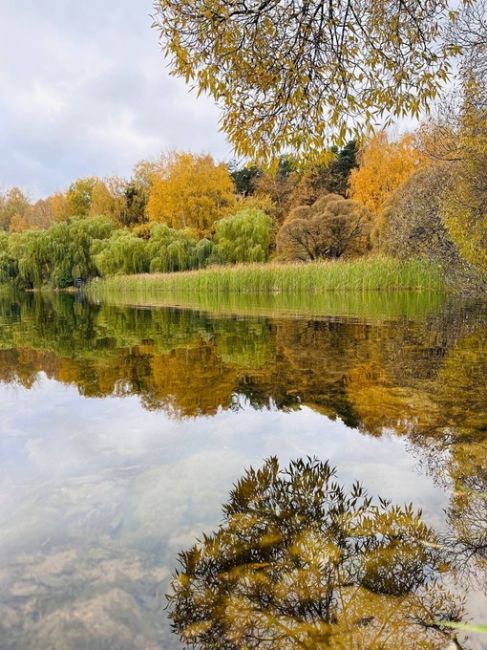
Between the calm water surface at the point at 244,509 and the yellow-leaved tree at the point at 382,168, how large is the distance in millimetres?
24277

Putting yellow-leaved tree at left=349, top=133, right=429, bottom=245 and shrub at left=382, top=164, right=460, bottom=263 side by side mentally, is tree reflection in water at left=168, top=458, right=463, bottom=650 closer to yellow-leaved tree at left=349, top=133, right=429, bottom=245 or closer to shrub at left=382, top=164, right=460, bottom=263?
shrub at left=382, top=164, right=460, bottom=263

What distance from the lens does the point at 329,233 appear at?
73.5 ft

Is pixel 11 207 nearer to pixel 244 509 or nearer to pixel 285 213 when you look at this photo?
pixel 285 213

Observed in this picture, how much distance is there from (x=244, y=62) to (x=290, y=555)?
4.41m

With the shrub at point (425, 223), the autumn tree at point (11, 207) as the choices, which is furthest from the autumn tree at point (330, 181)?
the autumn tree at point (11, 207)

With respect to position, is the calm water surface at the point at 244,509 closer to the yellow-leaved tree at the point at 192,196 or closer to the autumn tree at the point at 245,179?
the yellow-leaved tree at the point at 192,196

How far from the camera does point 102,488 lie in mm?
2098

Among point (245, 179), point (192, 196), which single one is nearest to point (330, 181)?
point (245, 179)

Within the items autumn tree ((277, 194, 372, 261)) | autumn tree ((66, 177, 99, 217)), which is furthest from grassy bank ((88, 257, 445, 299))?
autumn tree ((66, 177, 99, 217))

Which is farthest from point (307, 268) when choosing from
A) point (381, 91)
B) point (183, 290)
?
point (381, 91)

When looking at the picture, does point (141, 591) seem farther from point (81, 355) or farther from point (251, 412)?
point (81, 355)

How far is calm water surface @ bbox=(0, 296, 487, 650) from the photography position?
125 centimetres

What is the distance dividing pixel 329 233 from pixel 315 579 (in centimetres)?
2210

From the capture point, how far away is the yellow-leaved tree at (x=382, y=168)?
25.8 metres
